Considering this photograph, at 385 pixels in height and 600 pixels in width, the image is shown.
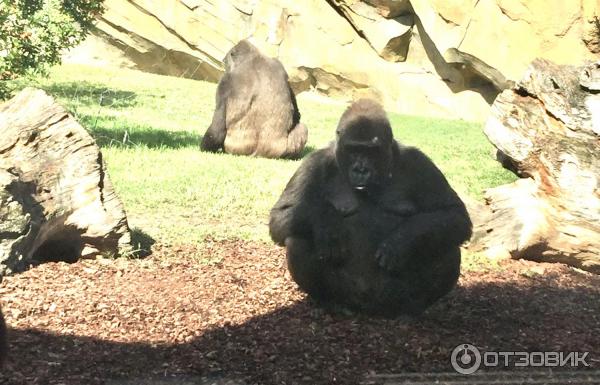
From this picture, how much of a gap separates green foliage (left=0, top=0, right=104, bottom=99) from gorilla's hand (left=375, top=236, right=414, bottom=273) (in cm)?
566

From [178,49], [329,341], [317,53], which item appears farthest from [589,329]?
[178,49]

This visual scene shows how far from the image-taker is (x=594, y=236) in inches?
242

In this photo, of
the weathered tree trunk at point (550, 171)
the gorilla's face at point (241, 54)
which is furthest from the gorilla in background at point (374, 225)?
the gorilla's face at point (241, 54)

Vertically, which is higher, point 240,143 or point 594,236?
point 594,236

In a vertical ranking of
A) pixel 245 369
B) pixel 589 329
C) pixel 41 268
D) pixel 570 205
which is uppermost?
pixel 570 205

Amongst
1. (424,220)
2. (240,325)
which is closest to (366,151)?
(424,220)

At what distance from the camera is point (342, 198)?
15.6 ft

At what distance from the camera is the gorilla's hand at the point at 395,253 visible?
447cm

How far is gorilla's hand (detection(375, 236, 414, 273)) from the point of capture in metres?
4.47

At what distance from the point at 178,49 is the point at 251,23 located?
6.36 ft

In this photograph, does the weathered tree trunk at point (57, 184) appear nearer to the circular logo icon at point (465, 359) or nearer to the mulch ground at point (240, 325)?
the mulch ground at point (240, 325)

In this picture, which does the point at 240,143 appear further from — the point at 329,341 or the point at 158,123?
the point at 329,341

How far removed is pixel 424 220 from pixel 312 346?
956mm

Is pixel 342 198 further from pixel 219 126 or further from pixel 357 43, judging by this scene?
pixel 357 43
